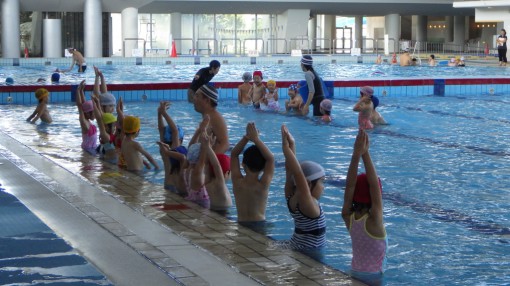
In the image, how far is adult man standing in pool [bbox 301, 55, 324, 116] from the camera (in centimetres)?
1355

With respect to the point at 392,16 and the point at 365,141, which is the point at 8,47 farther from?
the point at 365,141

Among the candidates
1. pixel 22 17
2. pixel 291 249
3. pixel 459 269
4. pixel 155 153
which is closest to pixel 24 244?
pixel 291 249

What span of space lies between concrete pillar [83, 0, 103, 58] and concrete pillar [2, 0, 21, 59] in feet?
8.21

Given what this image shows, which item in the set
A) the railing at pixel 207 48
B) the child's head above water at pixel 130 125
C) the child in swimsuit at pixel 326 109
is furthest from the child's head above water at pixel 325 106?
the railing at pixel 207 48

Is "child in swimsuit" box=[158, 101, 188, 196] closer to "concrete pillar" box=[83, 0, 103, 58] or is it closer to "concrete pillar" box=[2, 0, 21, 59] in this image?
"concrete pillar" box=[83, 0, 103, 58]

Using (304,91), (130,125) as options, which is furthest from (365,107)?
(130,125)

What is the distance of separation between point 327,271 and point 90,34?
28.4m

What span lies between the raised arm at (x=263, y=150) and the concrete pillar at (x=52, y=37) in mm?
27868

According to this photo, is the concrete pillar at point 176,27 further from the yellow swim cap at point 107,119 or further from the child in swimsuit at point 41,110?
the yellow swim cap at point 107,119

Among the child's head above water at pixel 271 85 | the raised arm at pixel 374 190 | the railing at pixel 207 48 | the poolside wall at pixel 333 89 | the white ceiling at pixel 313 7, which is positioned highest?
the white ceiling at pixel 313 7

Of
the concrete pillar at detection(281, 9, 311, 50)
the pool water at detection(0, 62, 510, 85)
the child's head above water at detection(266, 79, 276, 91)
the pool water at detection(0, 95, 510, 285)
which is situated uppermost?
the concrete pillar at detection(281, 9, 311, 50)

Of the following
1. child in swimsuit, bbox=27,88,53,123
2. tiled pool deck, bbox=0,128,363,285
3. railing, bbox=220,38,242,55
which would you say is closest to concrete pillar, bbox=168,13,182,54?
railing, bbox=220,38,242,55

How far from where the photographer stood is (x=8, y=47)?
3167 centimetres

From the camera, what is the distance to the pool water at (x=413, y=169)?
564cm
